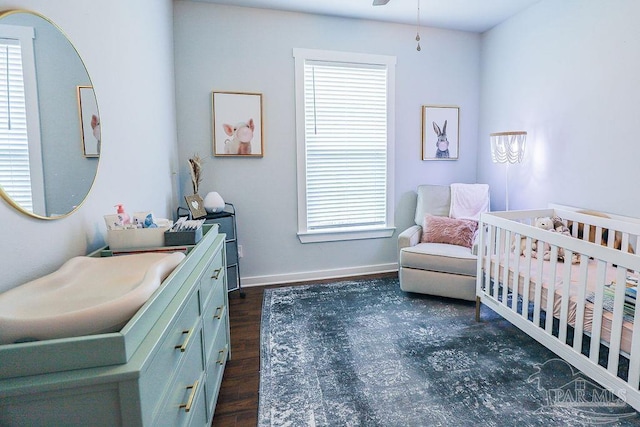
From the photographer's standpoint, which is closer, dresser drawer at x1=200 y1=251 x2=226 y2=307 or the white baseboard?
dresser drawer at x1=200 y1=251 x2=226 y2=307

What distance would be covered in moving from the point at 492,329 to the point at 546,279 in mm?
529

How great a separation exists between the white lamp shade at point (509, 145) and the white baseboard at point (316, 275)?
149 centimetres

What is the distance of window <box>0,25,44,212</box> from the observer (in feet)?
3.07

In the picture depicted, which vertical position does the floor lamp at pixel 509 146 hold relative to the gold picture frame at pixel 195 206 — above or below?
above

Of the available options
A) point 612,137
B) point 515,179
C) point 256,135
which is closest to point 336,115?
point 256,135

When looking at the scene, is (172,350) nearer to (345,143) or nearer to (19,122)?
(19,122)

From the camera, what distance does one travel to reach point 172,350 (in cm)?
97

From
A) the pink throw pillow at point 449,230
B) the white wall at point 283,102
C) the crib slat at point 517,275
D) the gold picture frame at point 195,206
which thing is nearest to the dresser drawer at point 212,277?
the gold picture frame at point 195,206

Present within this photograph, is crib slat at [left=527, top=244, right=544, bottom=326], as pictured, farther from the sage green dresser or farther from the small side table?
the small side table

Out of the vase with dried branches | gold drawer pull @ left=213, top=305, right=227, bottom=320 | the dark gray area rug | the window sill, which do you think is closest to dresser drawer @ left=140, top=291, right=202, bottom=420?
gold drawer pull @ left=213, top=305, right=227, bottom=320

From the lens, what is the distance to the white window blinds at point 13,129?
932 millimetres

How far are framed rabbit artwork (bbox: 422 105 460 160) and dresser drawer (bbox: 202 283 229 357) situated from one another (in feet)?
8.57

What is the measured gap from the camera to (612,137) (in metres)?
2.35

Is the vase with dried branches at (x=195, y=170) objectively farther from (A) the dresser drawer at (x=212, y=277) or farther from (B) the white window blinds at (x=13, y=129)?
(B) the white window blinds at (x=13, y=129)
